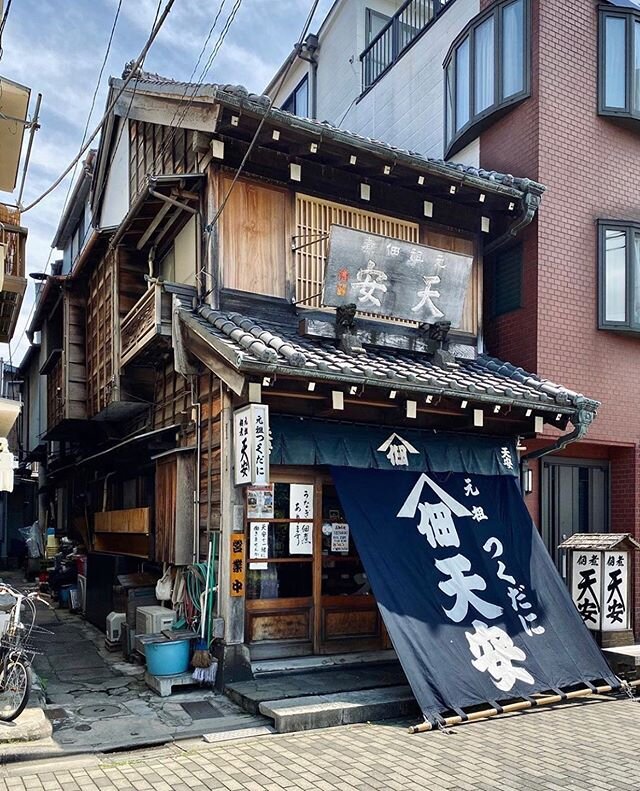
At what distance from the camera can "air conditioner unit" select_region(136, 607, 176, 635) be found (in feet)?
34.9

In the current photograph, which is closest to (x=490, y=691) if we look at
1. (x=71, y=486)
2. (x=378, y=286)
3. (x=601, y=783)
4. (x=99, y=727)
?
(x=601, y=783)

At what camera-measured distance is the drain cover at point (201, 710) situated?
880 centimetres

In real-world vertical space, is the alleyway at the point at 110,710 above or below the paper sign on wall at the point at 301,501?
below

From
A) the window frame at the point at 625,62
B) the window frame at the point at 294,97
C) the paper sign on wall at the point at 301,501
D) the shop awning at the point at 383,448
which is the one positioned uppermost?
the window frame at the point at 294,97

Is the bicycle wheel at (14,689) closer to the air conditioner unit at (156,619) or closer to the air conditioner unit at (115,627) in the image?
the air conditioner unit at (156,619)

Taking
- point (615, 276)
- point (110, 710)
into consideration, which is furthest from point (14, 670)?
point (615, 276)

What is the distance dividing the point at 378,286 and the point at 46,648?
885 centimetres

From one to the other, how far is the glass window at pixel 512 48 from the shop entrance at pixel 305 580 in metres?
8.49

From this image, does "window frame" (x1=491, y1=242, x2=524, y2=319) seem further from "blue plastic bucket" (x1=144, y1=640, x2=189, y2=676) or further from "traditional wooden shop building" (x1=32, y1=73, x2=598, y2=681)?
"blue plastic bucket" (x1=144, y1=640, x2=189, y2=676)

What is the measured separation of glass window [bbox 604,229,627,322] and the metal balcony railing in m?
7.81

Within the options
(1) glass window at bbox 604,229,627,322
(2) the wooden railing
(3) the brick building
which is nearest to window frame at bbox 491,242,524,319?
(3) the brick building

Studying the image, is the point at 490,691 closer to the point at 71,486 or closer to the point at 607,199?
the point at 607,199

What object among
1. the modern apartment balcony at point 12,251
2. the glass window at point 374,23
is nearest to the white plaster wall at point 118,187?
the modern apartment balcony at point 12,251

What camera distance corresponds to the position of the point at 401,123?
17828 millimetres
